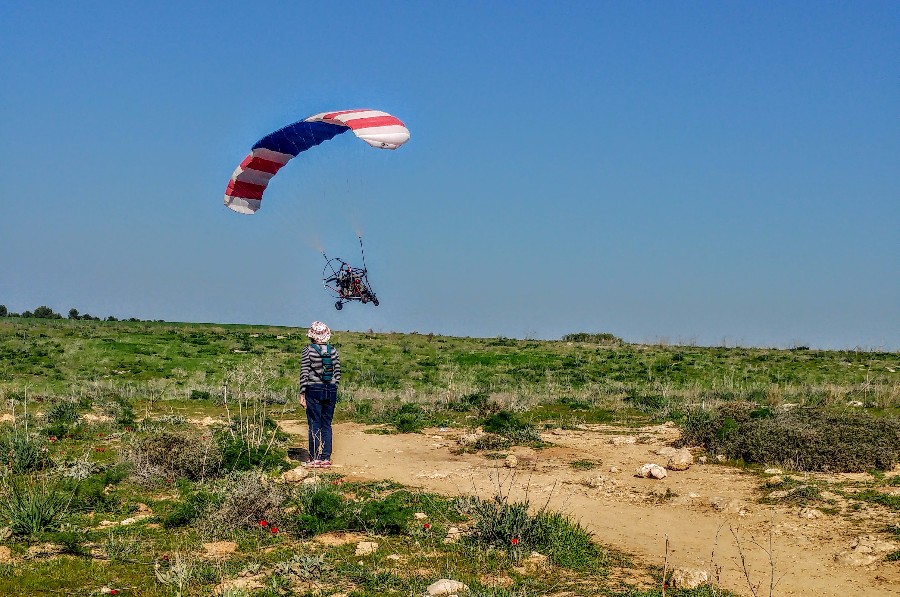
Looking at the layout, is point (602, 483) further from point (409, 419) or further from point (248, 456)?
point (409, 419)

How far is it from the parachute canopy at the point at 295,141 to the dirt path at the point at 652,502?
615cm

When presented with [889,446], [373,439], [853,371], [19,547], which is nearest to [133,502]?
[19,547]

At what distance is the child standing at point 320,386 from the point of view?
39.8 feet

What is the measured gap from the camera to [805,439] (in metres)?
11.5

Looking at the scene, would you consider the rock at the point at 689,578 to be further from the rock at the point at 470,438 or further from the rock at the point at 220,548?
the rock at the point at 470,438

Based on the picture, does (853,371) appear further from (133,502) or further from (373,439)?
(133,502)

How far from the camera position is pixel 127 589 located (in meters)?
6.51

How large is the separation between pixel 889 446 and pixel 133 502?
33.9 ft

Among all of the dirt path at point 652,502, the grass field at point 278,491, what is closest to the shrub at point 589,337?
the grass field at point 278,491

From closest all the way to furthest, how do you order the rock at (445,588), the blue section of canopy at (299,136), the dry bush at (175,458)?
the rock at (445,588) → the dry bush at (175,458) → the blue section of canopy at (299,136)

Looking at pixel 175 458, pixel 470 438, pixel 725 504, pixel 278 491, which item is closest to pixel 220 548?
pixel 278 491

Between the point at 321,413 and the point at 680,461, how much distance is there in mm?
5533

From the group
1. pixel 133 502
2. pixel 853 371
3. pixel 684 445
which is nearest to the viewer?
pixel 133 502

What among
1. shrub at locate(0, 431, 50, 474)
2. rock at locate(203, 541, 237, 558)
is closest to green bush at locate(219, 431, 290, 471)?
shrub at locate(0, 431, 50, 474)
